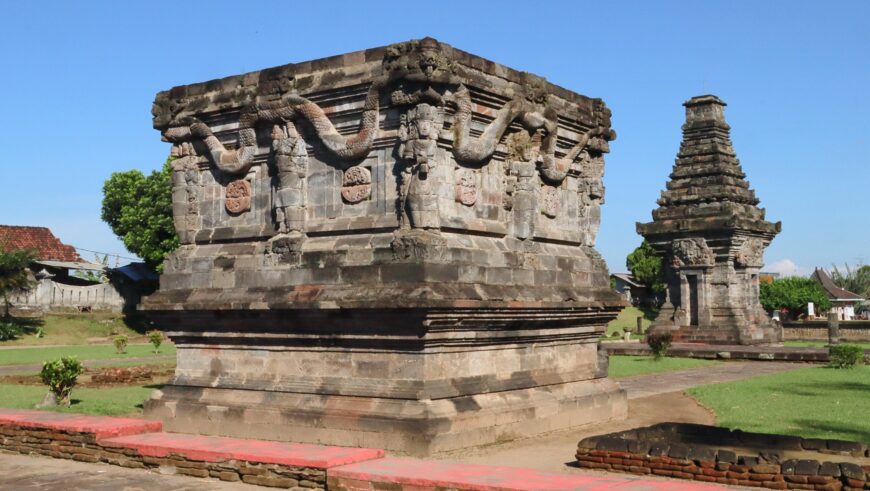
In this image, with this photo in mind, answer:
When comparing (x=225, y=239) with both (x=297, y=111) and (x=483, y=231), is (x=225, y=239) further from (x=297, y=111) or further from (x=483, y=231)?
(x=483, y=231)

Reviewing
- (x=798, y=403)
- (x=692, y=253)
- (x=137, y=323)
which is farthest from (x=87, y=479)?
(x=137, y=323)

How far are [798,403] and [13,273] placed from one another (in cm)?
3998

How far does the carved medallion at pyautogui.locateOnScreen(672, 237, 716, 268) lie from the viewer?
35.4m

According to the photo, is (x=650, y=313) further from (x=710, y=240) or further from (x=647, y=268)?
(x=710, y=240)

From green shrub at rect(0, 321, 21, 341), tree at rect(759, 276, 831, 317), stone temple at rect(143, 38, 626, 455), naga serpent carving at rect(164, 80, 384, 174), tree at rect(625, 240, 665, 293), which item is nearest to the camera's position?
stone temple at rect(143, 38, 626, 455)

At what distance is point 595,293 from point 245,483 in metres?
6.80

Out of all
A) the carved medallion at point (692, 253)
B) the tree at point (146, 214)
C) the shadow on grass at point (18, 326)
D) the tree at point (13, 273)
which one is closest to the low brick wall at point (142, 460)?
the carved medallion at point (692, 253)

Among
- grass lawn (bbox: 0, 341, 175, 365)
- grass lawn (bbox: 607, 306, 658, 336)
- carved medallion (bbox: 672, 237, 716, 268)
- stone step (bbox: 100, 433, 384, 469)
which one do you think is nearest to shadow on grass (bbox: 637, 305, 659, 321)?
grass lawn (bbox: 607, 306, 658, 336)

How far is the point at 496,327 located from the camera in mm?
12875

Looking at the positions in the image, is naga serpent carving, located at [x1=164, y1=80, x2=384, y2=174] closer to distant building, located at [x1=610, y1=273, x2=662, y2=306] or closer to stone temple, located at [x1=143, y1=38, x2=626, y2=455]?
stone temple, located at [x1=143, y1=38, x2=626, y2=455]

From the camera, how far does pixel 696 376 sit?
24.7 m

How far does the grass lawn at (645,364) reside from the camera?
25.6 meters

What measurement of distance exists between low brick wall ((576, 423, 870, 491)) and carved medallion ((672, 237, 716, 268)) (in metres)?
24.6

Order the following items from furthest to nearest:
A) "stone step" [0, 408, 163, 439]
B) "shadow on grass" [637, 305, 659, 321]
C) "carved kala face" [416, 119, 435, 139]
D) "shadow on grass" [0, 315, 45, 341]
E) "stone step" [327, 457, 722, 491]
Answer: "shadow on grass" [637, 305, 659, 321], "shadow on grass" [0, 315, 45, 341], "stone step" [0, 408, 163, 439], "carved kala face" [416, 119, 435, 139], "stone step" [327, 457, 722, 491]
